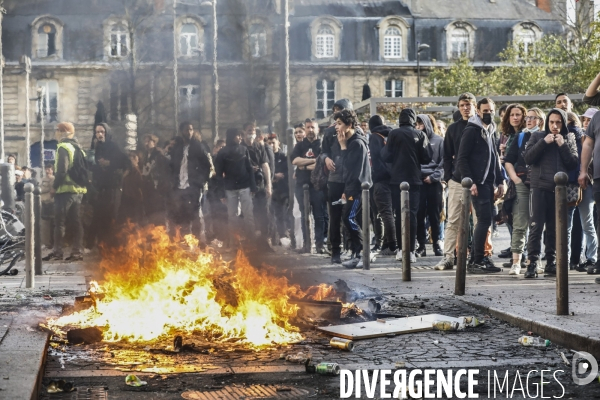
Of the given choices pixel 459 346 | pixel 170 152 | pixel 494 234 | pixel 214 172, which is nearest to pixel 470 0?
pixel 494 234

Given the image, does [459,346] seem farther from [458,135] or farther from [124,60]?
[458,135]

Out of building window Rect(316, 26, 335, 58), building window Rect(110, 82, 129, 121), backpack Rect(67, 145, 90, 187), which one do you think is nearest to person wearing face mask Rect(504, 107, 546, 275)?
building window Rect(316, 26, 335, 58)

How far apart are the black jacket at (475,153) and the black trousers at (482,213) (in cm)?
16

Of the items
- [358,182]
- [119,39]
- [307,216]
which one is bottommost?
[307,216]

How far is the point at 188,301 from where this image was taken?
6.97 meters

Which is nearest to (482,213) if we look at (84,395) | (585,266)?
(585,266)

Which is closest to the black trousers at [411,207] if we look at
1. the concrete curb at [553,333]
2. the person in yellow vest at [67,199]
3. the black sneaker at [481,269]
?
the black sneaker at [481,269]

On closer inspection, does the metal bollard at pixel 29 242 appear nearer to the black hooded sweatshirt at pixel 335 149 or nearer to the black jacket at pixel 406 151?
the black hooded sweatshirt at pixel 335 149

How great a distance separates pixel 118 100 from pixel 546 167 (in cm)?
511

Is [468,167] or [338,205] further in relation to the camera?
[338,205]

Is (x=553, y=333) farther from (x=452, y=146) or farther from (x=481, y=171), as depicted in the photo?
(x=452, y=146)

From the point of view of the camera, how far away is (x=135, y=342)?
6625mm

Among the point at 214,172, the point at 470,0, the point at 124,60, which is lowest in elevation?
the point at 214,172

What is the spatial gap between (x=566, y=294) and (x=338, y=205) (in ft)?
19.6
